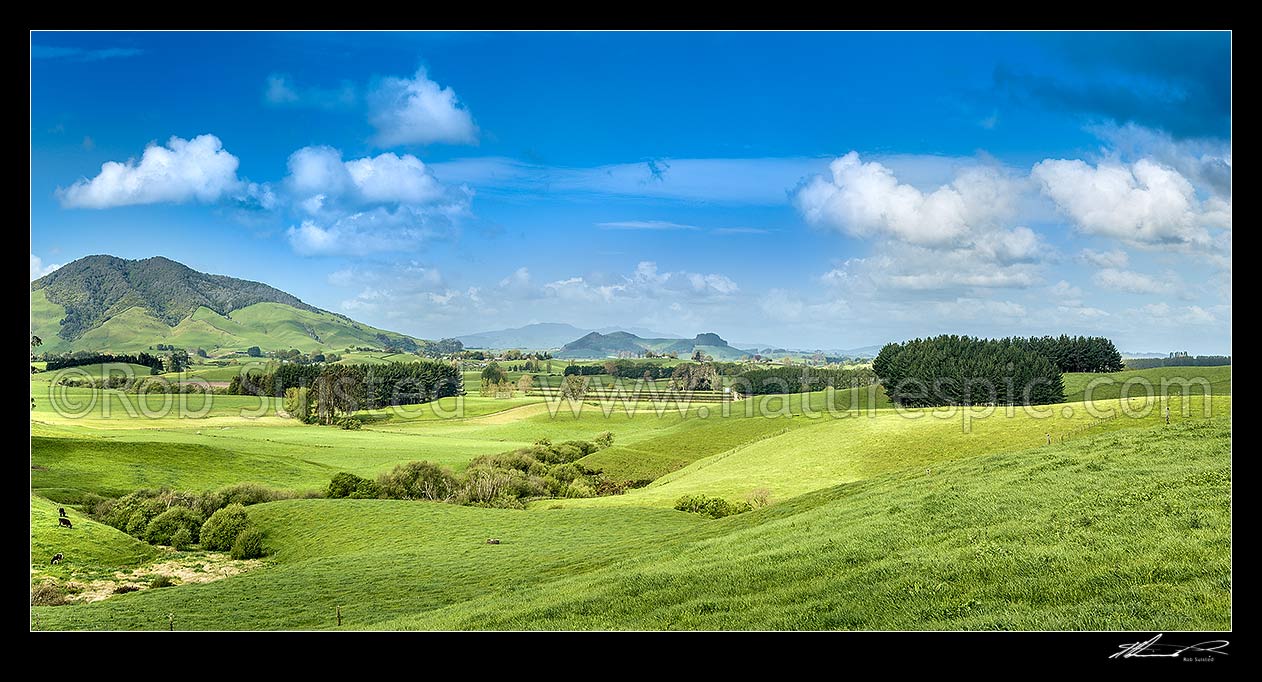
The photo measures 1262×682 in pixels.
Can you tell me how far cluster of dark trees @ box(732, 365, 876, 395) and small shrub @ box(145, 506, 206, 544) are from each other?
2270cm

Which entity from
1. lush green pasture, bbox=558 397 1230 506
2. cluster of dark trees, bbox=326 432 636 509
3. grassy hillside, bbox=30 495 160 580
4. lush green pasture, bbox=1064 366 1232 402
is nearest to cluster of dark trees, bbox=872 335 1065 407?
lush green pasture, bbox=1064 366 1232 402

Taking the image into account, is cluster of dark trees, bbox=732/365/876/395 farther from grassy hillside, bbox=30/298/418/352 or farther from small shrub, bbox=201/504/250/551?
small shrub, bbox=201/504/250/551

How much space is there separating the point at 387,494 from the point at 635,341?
36.5ft

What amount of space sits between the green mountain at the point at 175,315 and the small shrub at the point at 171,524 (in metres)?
6.66

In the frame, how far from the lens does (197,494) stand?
24312 mm

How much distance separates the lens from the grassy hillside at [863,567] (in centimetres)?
829

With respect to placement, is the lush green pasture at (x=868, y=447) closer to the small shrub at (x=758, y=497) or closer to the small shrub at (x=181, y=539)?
the small shrub at (x=758, y=497)

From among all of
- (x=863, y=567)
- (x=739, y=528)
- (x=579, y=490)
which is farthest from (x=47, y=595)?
(x=863, y=567)

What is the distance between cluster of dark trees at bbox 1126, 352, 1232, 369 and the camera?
1551 cm

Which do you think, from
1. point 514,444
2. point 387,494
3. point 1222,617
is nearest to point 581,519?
point 387,494

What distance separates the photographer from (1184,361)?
19469mm

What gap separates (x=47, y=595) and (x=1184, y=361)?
28805 millimetres

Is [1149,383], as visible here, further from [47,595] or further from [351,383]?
[351,383]
